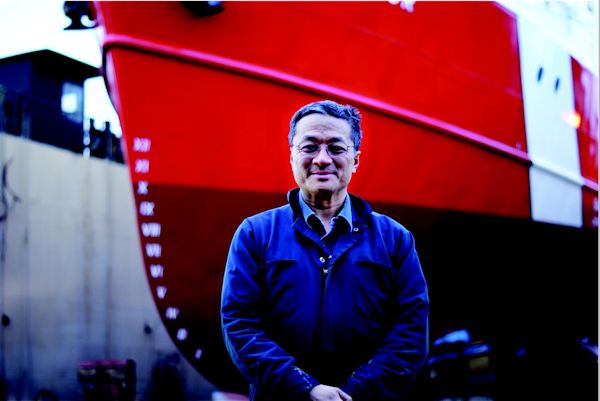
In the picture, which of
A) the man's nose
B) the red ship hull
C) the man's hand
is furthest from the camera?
the red ship hull

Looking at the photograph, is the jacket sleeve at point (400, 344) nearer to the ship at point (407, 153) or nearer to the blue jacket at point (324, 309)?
the blue jacket at point (324, 309)

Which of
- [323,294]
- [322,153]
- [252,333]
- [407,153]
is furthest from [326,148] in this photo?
[407,153]

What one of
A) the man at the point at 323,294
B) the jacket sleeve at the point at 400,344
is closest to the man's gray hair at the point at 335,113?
the man at the point at 323,294

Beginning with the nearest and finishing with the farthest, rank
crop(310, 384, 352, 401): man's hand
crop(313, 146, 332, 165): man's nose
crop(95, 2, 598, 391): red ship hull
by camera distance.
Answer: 1. crop(310, 384, 352, 401): man's hand
2. crop(313, 146, 332, 165): man's nose
3. crop(95, 2, 598, 391): red ship hull

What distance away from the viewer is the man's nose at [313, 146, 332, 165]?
139 centimetres

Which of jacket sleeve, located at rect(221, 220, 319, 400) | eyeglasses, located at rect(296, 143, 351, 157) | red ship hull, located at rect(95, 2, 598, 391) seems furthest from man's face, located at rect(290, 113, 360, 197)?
red ship hull, located at rect(95, 2, 598, 391)

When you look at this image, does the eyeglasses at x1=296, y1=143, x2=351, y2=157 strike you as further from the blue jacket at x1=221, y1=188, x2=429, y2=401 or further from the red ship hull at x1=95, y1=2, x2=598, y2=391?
the red ship hull at x1=95, y1=2, x2=598, y2=391

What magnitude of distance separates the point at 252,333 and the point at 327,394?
0.18m

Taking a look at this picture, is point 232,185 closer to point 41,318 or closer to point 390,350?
point 41,318

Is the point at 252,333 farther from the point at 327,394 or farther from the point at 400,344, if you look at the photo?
the point at 400,344

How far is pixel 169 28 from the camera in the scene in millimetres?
2305

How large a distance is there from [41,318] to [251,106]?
3.21 feet

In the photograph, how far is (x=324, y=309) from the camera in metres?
1.35

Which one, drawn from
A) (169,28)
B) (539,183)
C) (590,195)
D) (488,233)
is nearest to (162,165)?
(169,28)
